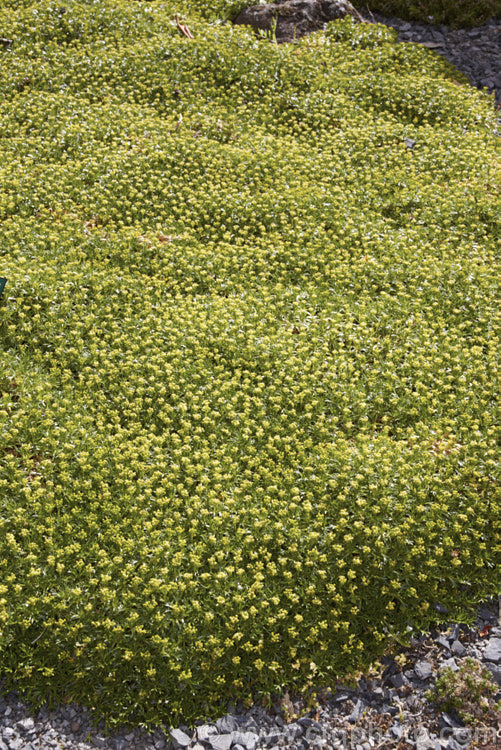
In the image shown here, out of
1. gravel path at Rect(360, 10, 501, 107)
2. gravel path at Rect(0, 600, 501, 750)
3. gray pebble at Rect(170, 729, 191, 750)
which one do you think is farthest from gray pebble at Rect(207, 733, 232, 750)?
gravel path at Rect(360, 10, 501, 107)

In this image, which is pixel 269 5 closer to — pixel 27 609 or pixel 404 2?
pixel 404 2

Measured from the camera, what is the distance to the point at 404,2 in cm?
1428

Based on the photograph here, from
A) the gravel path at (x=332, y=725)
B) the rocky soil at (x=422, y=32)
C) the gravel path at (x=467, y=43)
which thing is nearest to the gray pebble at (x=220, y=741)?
the gravel path at (x=332, y=725)

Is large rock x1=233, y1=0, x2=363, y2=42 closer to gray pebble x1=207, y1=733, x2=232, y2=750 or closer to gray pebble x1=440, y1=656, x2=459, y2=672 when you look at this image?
gray pebble x1=440, y1=656, x2=459, y2=672

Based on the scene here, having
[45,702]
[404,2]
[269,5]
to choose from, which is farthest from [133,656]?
[404,2]

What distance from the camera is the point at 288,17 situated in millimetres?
13117

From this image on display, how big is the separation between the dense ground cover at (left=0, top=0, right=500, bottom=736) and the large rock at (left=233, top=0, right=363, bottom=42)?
213 centimetres

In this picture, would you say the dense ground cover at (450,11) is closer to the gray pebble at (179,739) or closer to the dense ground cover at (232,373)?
the dense ground cover at (232,373)

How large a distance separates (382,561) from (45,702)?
292cm

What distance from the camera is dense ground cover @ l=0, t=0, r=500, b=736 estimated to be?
16.4ft

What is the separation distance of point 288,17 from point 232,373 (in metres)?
9.84

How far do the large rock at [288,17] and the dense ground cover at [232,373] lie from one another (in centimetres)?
213

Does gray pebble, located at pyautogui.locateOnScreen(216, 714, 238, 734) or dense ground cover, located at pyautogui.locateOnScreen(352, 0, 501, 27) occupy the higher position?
dense ground cover, located at pyautogui.locateOnScreen(352, 0, 501, 27)

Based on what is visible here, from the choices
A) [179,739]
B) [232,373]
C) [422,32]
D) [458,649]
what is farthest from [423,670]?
[422,32]
